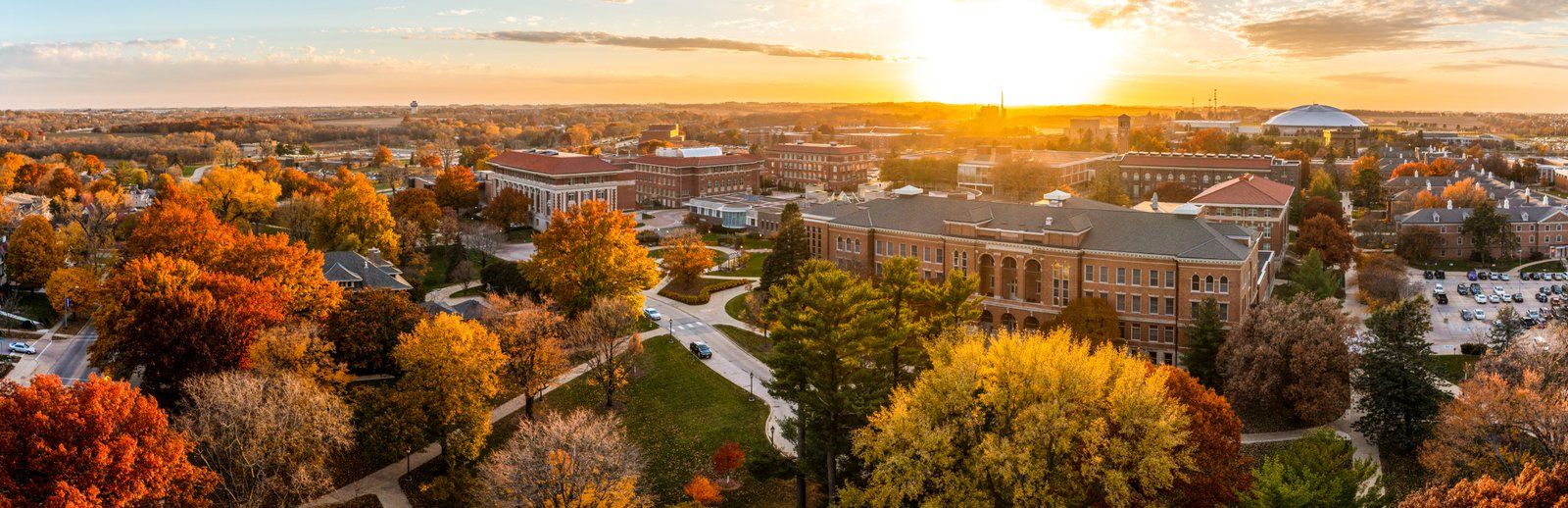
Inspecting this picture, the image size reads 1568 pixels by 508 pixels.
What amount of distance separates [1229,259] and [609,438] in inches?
1276

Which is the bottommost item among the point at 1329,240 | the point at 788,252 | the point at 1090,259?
the point at 1329,240

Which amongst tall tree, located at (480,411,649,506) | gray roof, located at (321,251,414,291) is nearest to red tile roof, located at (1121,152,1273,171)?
gray roof, located at (321,251,414,291)

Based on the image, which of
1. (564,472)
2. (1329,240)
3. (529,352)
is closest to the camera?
(564,472)

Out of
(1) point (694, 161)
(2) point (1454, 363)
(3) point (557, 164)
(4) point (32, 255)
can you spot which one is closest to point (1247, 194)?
(2) point (1454, 363)

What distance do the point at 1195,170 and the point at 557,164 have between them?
206 feet

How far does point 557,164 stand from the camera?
10012 cm

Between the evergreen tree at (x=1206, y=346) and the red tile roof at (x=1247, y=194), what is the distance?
32621 mm

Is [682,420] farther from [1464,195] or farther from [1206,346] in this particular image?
[1464,195]

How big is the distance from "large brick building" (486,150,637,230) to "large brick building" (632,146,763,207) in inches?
333

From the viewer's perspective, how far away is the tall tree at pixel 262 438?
1307 inches

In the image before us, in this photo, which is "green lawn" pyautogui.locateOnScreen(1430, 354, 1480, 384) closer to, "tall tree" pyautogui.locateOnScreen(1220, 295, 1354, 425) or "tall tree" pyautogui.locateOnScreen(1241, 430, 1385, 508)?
"tall tree" pyautogui.locateOnScreen(1220, 295, 1354, 425)

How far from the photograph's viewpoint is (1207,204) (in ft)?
257

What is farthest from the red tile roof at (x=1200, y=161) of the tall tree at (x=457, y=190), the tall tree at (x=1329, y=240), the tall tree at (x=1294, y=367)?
the tall tree at (x=1294, y=367)

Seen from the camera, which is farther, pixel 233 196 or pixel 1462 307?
pixel 233 196
